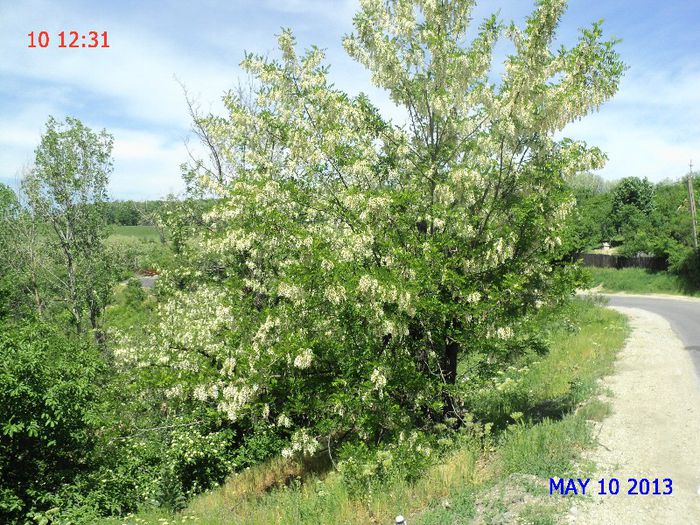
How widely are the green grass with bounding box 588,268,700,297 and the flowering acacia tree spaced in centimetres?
3126

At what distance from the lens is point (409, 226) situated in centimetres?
1002

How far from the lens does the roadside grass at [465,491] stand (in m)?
7.12

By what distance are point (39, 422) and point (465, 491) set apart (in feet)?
28.4

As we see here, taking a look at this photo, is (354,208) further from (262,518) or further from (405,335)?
(262,518)

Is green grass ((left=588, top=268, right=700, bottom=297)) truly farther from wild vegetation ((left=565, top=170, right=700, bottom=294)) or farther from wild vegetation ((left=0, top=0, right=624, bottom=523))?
wild vegetation ((left=0, top=0, right=624, bottom=523))

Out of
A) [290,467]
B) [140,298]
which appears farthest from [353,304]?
[140,298]

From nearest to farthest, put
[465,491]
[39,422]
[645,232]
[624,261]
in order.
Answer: [465,491] < [39,422] < [645,232] < [624,261]

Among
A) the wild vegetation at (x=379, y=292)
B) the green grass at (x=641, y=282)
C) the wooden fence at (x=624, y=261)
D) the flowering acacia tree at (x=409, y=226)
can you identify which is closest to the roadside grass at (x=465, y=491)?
the wild vegetation at (x=379, y=292)

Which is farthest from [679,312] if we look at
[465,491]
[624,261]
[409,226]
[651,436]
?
[465,491]

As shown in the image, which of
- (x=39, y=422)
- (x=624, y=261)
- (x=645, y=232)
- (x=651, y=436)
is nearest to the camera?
(x=651, y=436)

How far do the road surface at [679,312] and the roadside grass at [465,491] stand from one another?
750cm

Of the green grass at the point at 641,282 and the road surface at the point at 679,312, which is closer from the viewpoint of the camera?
the road surface at the point at 679,312

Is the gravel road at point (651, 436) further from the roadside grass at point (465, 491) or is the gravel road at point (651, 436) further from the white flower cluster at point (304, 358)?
the white flower cluster at point (304, 358)

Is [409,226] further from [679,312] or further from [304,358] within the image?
[679,312]
